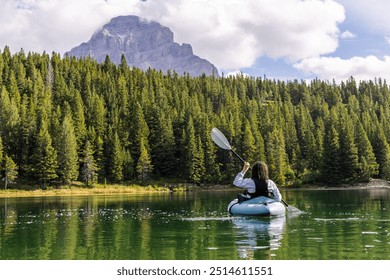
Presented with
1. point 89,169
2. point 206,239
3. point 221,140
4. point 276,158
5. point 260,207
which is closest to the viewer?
point 206,239

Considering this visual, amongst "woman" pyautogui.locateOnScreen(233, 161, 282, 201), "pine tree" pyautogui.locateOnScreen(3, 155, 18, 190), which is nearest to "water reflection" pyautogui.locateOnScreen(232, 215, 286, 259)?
"woman" pyautogui.locateOnScreen(233, 161, 282, 201)

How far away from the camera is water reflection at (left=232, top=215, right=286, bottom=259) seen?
16641 millimetres

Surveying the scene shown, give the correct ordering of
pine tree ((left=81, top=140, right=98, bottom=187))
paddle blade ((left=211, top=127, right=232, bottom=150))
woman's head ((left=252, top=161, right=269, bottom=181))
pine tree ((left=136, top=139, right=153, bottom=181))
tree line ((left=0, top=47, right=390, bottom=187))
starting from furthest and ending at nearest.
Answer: pine tree ((left=136, top=139, right=153, bottom=181)) < tree line ((left=0, top=47, right=390, bottom=187)) < pine tree ((left=81, top=140, right=98, bottom=187)) < paddle blade ((left=211, top=127, right=232, bottom=150)) < woman's head ((left=252, top=161, right=269, bottom=181))

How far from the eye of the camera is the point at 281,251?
636 inches

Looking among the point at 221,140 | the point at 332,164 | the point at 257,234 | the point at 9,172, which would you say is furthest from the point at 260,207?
the point at 332,164

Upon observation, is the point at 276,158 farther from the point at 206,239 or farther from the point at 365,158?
the point at 206,239

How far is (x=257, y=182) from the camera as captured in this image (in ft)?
83.4

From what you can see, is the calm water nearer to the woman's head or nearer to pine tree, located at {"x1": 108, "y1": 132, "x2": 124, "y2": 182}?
the woman's head

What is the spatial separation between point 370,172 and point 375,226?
284 feet

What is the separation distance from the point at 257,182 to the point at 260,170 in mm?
1135

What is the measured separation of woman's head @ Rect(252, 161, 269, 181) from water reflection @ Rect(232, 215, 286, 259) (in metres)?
2.35

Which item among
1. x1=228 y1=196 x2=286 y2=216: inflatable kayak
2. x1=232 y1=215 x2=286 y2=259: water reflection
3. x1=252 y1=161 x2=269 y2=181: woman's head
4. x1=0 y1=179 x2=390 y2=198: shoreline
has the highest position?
x1=252 y1=161 x2=269 y2=181: woman's head

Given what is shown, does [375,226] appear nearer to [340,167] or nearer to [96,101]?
[340,167]
